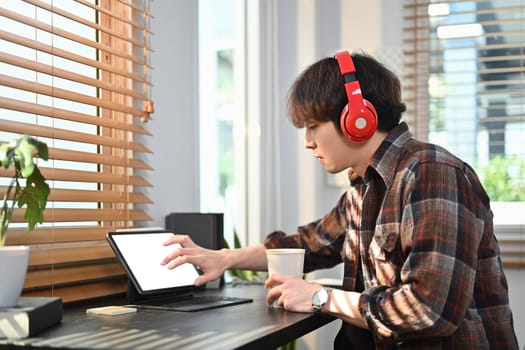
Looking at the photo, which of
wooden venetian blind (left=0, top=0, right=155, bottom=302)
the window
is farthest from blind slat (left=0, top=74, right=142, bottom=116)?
the window

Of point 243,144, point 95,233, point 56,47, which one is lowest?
point 95,233

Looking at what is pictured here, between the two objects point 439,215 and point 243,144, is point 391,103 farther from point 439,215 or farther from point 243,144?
point 243,144

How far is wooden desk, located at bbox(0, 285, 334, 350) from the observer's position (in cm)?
125

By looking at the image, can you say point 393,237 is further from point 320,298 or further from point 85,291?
point 85,291

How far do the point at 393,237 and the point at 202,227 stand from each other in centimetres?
75

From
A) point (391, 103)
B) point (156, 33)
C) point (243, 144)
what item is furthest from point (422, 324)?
point (243, 144)

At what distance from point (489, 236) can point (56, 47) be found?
1173 millimetres

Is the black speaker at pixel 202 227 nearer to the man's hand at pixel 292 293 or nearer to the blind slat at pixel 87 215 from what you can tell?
the blind slat at pixel 87 215

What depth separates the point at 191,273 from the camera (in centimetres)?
200

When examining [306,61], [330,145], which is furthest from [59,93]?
[306,61]

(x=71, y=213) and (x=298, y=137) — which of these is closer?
(x=71, y=213)

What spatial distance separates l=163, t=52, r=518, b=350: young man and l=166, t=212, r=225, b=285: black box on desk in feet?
0.74

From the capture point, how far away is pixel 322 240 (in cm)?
211

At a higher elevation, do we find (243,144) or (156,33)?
(156,33)
